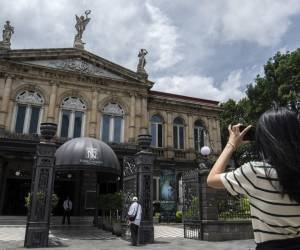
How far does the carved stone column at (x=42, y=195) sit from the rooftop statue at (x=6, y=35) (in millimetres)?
13309

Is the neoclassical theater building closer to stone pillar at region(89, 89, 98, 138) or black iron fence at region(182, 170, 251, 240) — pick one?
stone pillar at region(89, 89, 98, 138)

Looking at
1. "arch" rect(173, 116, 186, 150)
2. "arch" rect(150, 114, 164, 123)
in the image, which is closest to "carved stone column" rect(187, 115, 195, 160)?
"arch" rect(173, 116, 186, 150)

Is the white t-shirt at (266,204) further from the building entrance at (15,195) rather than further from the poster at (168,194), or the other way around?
the building entrance at (15,195)

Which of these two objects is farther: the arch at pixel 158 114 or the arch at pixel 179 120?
the arch at pixel 179 120

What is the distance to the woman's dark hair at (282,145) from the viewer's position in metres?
1.78

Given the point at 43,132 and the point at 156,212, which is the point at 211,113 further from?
the point at 43,132

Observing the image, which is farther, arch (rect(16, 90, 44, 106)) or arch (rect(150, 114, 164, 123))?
arch (rect(150, 114, 164, 123))

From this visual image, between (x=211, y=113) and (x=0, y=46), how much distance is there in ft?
60.9

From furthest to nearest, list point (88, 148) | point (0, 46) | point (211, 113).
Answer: point (211, 113)
point (0, 46)
point (88, 148)

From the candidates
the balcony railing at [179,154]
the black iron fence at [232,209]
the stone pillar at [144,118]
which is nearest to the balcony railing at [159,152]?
the balcony railing at [179,154]

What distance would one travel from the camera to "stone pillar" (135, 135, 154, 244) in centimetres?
→ 1282

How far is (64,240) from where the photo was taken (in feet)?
42.9

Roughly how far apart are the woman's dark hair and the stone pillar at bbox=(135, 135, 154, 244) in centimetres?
1160

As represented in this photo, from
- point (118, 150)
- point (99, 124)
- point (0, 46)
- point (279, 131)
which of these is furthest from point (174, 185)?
point (279, 131)
